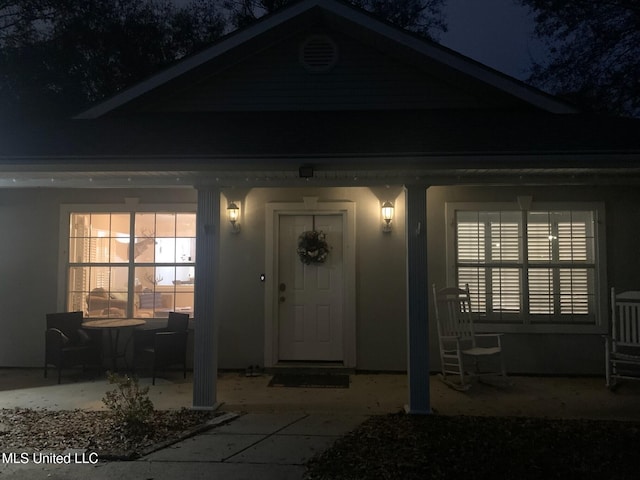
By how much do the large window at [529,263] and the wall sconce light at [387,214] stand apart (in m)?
0.86

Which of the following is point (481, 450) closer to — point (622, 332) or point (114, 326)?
point (622, 332)

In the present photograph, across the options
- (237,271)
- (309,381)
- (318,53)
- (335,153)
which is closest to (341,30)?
(318,53)

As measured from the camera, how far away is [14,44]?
43.0ft

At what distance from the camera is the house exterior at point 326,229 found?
6.04 m

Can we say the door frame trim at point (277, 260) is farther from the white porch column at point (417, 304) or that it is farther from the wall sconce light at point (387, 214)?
the white porch column at point (417, 304)

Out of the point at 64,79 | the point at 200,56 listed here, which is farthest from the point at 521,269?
the point at 64,79

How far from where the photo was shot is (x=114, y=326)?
608 cm

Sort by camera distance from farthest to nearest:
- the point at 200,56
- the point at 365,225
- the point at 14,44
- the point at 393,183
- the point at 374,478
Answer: the point at 14,44
the point at 365,225
the point at 200,56
the point at 393,183
the point at 374,478

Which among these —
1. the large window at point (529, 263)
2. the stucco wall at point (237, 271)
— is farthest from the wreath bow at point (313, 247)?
the large window at point (529, 263)

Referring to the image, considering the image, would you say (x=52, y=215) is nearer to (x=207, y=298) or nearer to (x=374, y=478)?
(x=207, y=298)

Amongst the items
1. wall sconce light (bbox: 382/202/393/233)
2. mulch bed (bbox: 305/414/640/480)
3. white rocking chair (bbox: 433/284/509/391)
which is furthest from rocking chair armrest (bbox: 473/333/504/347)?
wall sconce light (bbox: 382/202/393/233)

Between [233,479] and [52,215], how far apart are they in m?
5.33

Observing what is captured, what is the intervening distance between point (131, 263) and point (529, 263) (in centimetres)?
565

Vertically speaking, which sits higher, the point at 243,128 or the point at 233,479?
the point at 243,128
